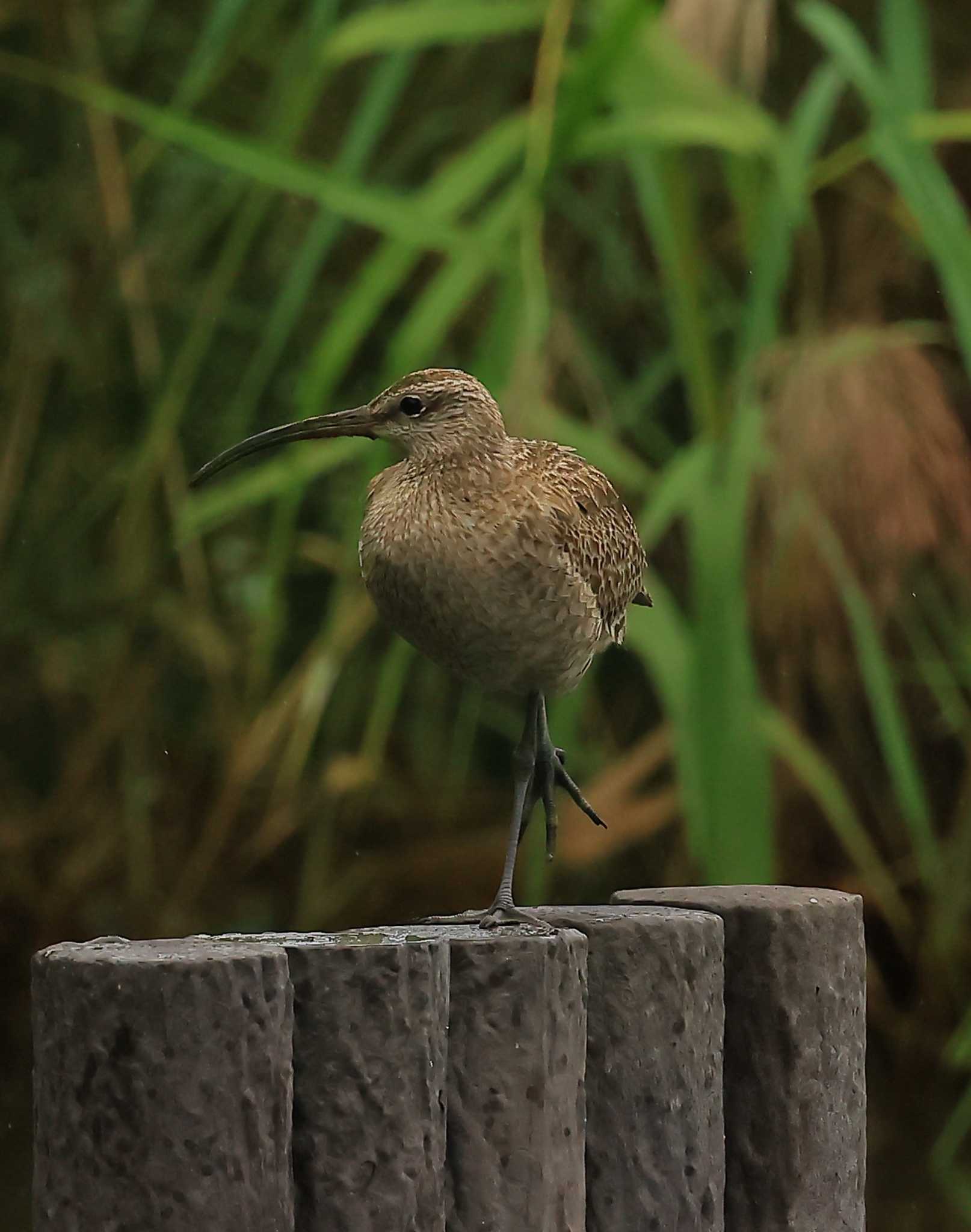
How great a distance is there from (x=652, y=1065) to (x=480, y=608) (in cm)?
56

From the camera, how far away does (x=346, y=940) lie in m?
2.29

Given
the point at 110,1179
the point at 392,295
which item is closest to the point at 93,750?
the point at 392,295

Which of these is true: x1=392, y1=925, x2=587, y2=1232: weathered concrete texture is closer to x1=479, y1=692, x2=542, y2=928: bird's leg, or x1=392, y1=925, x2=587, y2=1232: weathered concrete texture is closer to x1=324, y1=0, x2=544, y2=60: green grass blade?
x1=479, y1=692, x2=542, y2=928: bird's leg

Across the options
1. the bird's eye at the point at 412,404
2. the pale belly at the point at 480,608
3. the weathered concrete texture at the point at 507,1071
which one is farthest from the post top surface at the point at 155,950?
the bird's eye at the point at 412,404

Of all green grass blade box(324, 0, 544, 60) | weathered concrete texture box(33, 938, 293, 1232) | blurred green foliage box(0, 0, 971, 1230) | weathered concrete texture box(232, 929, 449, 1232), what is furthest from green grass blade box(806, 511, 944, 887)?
weathered concrete texture box(33, 938, 293, 1232)

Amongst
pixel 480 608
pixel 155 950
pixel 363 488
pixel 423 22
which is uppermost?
pixel 423 22

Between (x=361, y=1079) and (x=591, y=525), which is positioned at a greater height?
(x=591, y=525)

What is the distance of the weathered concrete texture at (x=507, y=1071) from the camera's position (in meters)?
2.35

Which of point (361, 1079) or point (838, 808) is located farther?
point (838, 808)

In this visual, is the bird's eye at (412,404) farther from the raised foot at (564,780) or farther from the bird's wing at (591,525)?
the raised foot at (564,780)

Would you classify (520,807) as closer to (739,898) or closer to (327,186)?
(739,898)

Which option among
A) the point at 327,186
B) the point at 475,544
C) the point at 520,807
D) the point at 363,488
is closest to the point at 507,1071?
the point at 520,807

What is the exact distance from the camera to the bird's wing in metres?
2.85

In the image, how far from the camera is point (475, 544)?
2.73m
